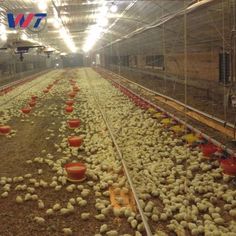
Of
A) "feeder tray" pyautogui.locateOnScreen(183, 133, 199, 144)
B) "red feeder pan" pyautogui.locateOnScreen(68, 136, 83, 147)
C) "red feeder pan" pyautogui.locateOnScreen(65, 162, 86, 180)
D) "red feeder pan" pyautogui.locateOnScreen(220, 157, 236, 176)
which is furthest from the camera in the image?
"red feeder pan" pyautogui.locateOnScreen(68, 136, 83, 147)

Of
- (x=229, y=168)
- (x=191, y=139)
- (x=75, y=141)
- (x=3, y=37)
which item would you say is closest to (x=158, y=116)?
(x=191, y=139)

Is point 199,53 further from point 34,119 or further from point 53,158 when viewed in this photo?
point 53,158

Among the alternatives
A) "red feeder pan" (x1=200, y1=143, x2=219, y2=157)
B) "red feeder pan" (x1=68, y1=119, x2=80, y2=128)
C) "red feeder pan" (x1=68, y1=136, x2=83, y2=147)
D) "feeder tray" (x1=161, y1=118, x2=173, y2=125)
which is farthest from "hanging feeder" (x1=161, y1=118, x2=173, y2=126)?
"red feeder pan" (x1=200, y1=143, x2=219, y2=157)

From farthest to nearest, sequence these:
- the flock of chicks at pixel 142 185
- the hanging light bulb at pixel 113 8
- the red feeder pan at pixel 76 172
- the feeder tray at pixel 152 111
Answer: the hanging light bulb at pixel 113 8 < the feeder tray at pixel 152 111 < the red feeder pan at pixel 76 172 < the flock of chicks at pixel 142 185

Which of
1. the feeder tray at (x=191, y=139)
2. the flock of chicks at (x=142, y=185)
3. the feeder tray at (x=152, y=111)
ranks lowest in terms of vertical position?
the flock of chicks at (x=142, y=185)

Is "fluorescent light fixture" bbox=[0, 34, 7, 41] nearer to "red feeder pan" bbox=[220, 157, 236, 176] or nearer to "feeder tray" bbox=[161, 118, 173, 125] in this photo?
"feeder tray" bbox=[161, 118, 173, 125]

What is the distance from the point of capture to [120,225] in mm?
2920

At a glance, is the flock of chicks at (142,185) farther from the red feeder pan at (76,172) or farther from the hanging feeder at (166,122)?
the hanging feeder at (166,122)

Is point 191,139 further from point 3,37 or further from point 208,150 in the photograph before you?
point 3,37

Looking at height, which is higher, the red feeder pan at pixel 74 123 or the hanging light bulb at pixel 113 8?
the hanging light bulb at pixel 113 8

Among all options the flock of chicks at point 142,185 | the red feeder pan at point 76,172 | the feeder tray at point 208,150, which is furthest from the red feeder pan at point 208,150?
the red feeder pan at point 76,172

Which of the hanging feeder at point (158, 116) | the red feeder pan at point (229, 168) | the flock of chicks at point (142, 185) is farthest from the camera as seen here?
the hanging feeder at point (158, 116)

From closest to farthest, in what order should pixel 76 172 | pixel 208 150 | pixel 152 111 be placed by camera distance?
1. pixel 76 172
2. pixel 208 150
3. pixel 152 111

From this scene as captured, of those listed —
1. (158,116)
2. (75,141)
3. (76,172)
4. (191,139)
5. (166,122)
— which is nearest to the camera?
(76,172)
